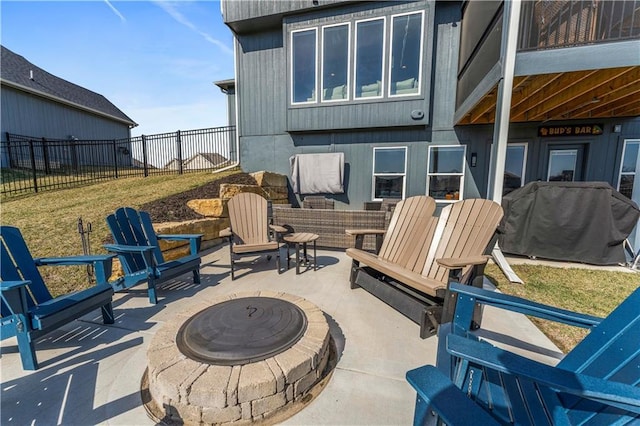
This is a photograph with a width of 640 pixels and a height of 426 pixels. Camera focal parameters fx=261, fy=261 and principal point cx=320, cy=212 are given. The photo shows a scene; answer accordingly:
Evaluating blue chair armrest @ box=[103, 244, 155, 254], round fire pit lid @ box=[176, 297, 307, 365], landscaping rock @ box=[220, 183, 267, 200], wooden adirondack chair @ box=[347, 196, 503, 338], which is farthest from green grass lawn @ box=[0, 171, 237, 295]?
wooden adirondack chair @ box=[347, 196, 503, 338]

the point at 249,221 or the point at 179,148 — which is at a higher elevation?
the point at 179,148

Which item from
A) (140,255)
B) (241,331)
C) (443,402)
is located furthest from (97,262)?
(443,402)

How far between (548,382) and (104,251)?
4988 millimetres

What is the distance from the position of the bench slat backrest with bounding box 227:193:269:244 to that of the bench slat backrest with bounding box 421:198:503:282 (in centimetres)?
252

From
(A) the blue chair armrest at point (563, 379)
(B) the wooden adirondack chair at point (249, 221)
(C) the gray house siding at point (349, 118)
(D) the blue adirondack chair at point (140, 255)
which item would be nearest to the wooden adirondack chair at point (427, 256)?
(A) the blue chair armrest at point (563, 379)

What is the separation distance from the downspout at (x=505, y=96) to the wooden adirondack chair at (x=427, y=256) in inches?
65.7

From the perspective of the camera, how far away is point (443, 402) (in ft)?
2.83

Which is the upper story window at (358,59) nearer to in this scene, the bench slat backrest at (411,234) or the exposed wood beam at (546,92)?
the exposed wood beam at (546,92)

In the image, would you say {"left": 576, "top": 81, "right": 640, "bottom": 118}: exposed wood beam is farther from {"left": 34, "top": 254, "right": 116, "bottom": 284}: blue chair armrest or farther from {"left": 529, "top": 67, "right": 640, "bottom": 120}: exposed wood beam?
{"left": 34, "top": 254, "right": 116, "bottom": 284}: blue chair armrest

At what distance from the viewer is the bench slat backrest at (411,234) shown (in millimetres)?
2943

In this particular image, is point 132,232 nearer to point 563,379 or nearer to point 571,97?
point 563,379

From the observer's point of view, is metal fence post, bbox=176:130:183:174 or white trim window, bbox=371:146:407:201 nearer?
white trim window, bbox=371:146:407:201

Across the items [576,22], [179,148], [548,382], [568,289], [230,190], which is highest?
[576,22]

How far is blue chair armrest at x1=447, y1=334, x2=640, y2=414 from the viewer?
2.48 feet
